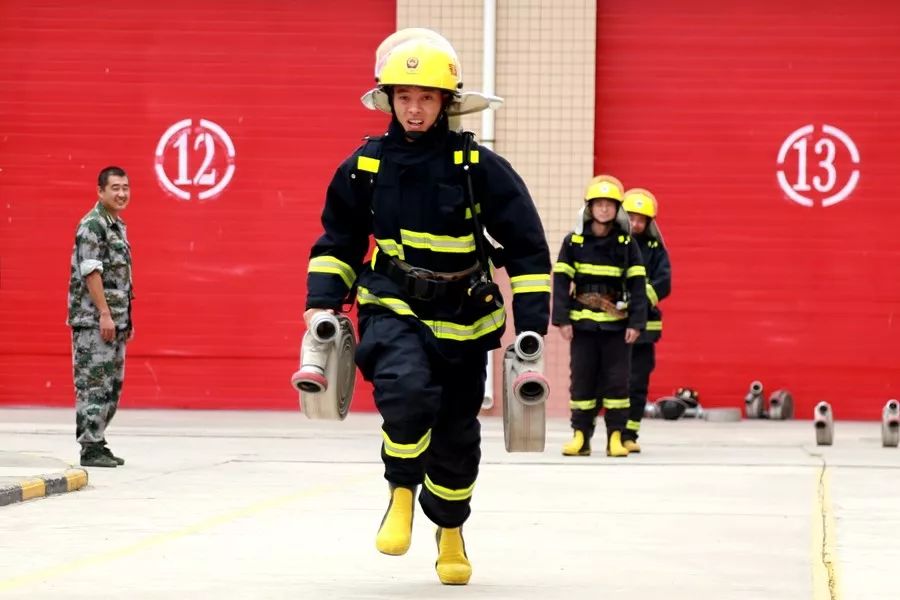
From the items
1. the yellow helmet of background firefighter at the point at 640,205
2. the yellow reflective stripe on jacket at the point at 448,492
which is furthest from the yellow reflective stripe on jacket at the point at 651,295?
the yellow reflective stripe on jacket at the point at 448,492

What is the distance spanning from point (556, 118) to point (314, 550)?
40.4ft

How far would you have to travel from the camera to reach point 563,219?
1967 centimetres

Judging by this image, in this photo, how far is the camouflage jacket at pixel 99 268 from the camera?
12219mm

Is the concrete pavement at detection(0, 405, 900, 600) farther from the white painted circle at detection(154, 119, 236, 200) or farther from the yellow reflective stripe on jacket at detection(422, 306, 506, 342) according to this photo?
the white painted circle at detection(154, 119, 236, 200)

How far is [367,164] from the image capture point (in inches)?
275

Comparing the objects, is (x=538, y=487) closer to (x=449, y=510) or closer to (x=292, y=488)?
(x=292, y=488)

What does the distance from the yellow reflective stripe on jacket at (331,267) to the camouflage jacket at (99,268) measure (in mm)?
5387

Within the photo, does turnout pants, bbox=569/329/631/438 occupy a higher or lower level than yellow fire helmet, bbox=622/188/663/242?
lower

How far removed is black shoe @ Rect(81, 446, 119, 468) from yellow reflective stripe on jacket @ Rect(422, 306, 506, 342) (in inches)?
227

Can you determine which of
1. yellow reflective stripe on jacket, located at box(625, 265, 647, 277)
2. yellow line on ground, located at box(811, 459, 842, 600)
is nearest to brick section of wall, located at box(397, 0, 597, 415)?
yellow reflective stripe on jacket, located at box(625, 265, 647, 277)

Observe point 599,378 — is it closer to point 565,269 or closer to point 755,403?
point 565,269

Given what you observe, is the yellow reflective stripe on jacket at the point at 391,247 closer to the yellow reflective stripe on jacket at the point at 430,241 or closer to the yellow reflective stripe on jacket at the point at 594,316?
the yellow reflective stripe on jacket at the point at 430,241

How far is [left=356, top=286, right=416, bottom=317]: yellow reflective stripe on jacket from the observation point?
6.83 metres

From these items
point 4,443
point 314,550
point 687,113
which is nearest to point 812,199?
point 687,113
